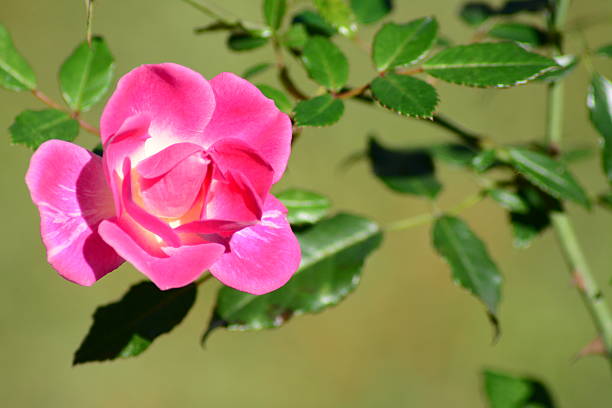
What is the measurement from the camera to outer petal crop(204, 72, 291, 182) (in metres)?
0.47

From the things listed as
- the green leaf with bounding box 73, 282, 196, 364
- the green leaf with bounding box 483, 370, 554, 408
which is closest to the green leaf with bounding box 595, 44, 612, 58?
the green leaf with bounding box 483, 370, 554, 408

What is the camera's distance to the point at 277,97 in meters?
0.56

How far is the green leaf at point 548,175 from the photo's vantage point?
0.69 metres

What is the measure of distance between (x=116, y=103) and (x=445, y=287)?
2220mm

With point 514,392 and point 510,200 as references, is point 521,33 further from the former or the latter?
point 514,392

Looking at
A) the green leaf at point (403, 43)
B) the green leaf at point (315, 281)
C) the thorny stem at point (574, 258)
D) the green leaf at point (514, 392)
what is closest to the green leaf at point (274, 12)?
the green leaf at point (403, 43)

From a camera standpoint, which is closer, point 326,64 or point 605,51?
point 326,64

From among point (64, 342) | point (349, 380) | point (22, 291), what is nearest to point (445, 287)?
point (349, 380)

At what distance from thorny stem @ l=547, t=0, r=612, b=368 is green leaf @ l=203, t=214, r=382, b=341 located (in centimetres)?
24

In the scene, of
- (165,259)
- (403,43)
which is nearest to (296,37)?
(403,43)

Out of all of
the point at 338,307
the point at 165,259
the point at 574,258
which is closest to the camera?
the point at 165,259

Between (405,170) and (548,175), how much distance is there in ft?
0.88

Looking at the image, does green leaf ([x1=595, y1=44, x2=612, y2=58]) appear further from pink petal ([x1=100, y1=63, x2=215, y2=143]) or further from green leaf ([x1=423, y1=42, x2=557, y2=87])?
pink petal ([x1=100, y1=63, x2=215, y2=143])

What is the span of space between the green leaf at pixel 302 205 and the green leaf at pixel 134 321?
0.12m
